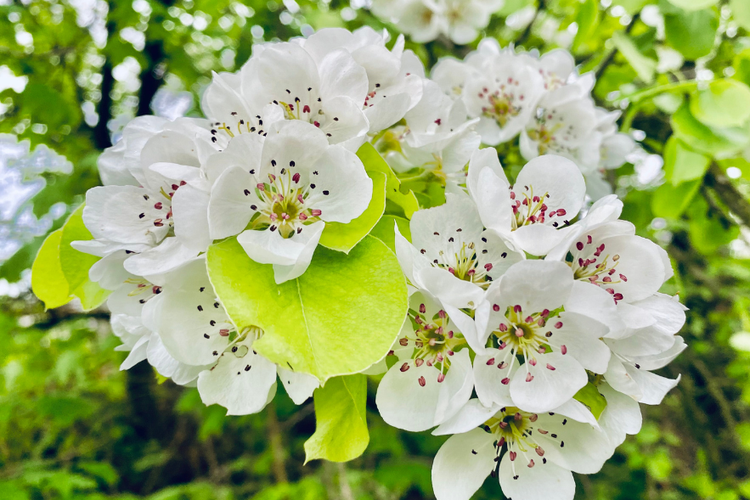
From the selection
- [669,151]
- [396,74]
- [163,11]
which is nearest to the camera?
[396,74]

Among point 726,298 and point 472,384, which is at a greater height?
point 472,384

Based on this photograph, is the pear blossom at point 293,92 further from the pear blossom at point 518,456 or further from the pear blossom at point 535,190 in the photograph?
the pear blossom at point 518,456

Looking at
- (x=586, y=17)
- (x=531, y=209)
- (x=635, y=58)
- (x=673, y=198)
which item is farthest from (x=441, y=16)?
(x=531, y=209)

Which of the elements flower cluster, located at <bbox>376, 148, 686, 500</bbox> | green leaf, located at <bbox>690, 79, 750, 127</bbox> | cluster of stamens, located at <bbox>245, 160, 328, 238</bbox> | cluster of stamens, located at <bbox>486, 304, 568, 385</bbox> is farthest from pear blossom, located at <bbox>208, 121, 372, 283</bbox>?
green leaf, located at <bbox>690, 79, 750, 127</bbox>

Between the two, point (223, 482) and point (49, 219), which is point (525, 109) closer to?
point (49, 219)

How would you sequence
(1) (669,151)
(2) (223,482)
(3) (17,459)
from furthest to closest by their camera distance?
(2) (223,482), (3) (17,459), (1) (669,151)

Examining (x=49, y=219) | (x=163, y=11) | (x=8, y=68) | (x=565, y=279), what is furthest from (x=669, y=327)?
(x=8, y=68)

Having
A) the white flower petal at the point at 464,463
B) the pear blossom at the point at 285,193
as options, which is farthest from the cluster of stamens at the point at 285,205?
the white flower petal at the point at 464,463
